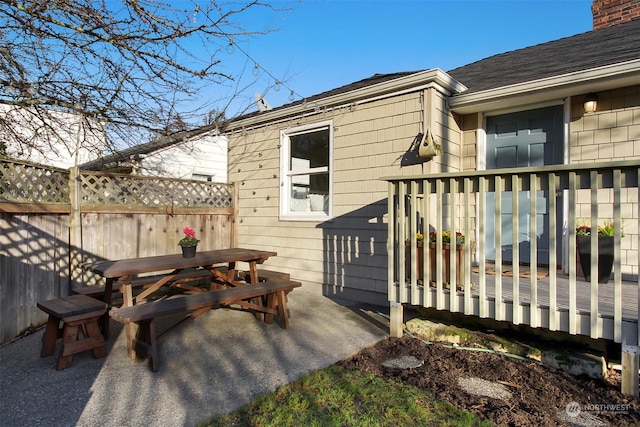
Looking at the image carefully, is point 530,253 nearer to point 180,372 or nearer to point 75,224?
point 180,372

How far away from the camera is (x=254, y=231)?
663cm

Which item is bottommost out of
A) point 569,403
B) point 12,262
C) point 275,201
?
point 569,403

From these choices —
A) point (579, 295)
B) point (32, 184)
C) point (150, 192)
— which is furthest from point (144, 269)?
point (579, 295)

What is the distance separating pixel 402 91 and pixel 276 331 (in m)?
3.38

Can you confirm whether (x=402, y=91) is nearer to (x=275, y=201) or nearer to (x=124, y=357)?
(x=275, y=201)

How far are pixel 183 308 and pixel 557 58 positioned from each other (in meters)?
5.72

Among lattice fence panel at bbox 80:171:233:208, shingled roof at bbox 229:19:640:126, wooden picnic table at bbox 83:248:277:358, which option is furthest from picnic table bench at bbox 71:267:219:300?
shingled roof at bbox 229:19:640:126

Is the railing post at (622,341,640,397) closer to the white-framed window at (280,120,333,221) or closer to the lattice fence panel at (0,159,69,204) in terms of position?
the white-framed window at (280,120,333,221)

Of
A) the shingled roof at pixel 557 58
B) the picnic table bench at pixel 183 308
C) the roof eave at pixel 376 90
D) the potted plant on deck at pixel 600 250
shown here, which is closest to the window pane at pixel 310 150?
the roof eave at pixel 376 90

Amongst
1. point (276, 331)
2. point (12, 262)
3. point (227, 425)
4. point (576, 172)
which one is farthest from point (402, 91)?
point (12, 262)

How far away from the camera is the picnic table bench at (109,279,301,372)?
2.88 metres

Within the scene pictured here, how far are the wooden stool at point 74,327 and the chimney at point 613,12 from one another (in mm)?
8880

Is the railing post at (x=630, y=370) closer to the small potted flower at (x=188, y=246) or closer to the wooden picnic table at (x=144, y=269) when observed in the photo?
the wooden picnic table at (x=144, y=269)

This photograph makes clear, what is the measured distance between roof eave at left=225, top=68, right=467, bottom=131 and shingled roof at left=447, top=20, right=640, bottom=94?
37cm
